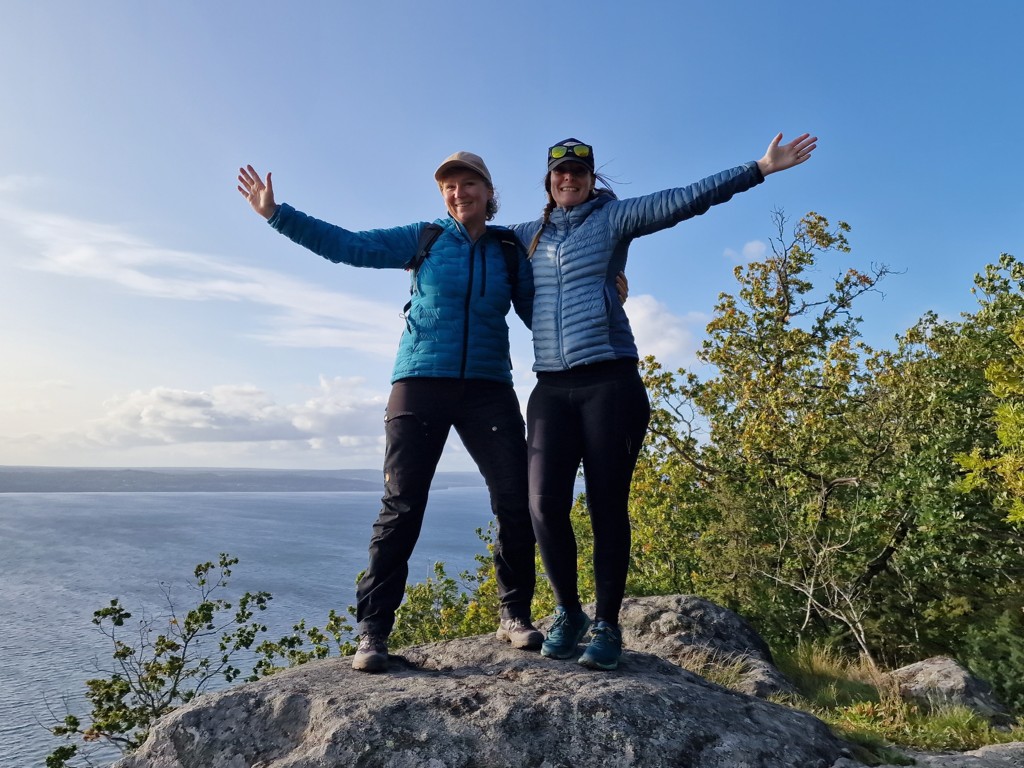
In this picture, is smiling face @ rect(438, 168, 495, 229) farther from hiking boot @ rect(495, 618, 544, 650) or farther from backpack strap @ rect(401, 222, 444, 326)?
hiking boot @ rect(495, 618, 544, 650)

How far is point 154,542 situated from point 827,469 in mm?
87876

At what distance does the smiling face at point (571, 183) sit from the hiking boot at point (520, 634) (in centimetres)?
233

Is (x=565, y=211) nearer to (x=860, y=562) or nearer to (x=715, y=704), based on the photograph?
(x=715, y=704)

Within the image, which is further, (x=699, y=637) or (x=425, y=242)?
(x=699, y=637)

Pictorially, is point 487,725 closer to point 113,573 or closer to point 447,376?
point 447,376

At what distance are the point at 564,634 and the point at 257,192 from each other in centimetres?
301

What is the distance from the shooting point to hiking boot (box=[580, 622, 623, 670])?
345cm

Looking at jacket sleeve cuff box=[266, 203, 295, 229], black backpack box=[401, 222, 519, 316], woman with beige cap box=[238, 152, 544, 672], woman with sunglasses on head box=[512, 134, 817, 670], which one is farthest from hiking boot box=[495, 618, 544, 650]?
jacket sleeve cuff box=[266, 203, 295, 229]

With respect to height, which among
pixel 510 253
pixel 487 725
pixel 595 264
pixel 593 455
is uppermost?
pixel 510 253

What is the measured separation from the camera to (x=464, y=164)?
397cm

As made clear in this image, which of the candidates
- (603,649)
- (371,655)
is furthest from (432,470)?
(603,649)

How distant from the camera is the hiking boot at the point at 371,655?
3.52 meters

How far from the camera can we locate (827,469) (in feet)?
38.0

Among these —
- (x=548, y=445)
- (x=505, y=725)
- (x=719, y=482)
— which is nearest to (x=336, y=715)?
(x=505, y=725)
